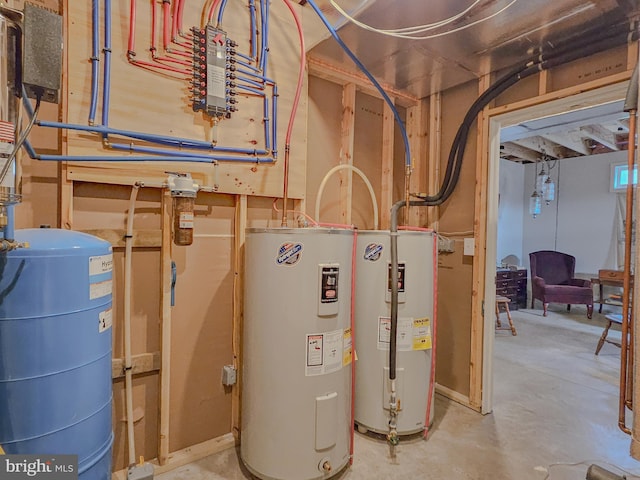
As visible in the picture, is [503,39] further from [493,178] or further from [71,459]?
[71,459]

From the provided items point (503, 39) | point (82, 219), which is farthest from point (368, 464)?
point (503, 39)

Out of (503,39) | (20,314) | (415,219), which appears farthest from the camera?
(415,219)

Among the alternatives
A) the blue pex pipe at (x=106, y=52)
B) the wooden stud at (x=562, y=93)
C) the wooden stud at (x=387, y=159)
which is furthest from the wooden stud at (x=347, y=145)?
the blue pex pipe at (x=106, y=52)

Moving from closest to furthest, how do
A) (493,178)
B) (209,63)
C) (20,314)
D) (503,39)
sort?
(20,314), (209,63), (503,39), (493,178)

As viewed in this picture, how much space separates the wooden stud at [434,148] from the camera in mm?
Answer: 2857

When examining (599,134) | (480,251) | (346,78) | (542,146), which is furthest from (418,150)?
(542,146)

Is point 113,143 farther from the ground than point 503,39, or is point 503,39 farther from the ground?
point 503,39

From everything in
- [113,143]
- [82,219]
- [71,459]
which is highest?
[113,143]

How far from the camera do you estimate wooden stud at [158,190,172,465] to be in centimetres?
181

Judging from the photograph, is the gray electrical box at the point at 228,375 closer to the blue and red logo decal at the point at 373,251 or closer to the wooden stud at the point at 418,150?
the blue and red logo decal at the point at 373,251

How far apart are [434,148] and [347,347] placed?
1.89 m

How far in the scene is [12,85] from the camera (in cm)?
111

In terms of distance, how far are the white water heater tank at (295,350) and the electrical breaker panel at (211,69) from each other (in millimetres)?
763

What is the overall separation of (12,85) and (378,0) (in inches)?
61.9
